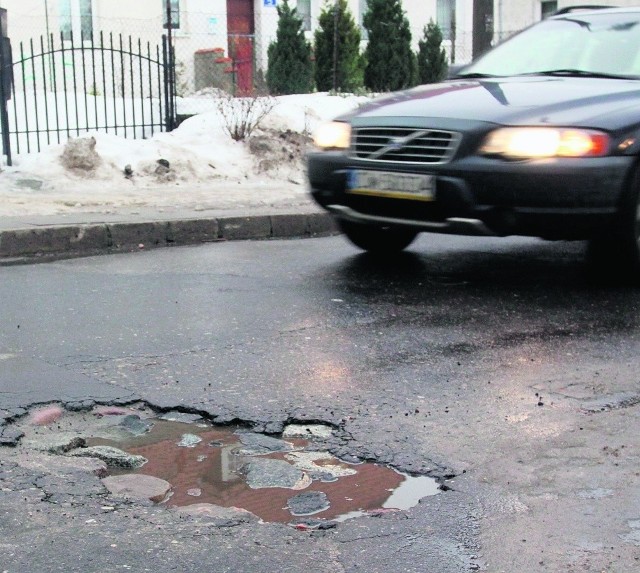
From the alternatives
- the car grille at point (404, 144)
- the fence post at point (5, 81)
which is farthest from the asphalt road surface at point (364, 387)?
the fence post at point (5, 81)

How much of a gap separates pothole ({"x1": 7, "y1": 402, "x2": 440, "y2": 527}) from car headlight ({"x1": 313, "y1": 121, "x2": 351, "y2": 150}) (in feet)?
8.99

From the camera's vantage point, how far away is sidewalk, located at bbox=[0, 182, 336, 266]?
748cm

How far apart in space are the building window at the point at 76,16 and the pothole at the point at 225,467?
17326 mm

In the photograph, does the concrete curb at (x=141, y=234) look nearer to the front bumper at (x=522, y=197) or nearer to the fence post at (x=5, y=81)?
the front bumper at (x=522, y=197)

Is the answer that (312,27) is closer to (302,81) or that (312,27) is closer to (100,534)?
(302,81)

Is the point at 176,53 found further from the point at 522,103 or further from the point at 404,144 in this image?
the point at 522,103

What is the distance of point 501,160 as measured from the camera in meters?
5.50

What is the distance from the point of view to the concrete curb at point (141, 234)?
24.2ft

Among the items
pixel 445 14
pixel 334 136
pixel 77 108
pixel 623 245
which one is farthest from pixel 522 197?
pixel 445 14

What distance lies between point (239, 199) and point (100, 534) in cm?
728

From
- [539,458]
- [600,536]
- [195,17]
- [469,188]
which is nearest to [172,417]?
[539,458]

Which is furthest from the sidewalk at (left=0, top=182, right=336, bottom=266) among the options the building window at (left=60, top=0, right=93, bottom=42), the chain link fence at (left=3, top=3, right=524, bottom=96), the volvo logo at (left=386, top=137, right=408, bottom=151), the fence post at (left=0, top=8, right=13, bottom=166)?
the building window at (left=60, top=0, right=93, bottom=42)

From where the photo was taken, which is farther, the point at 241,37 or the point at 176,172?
the point at 241,37

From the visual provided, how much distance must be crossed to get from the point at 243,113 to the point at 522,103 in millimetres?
7025
